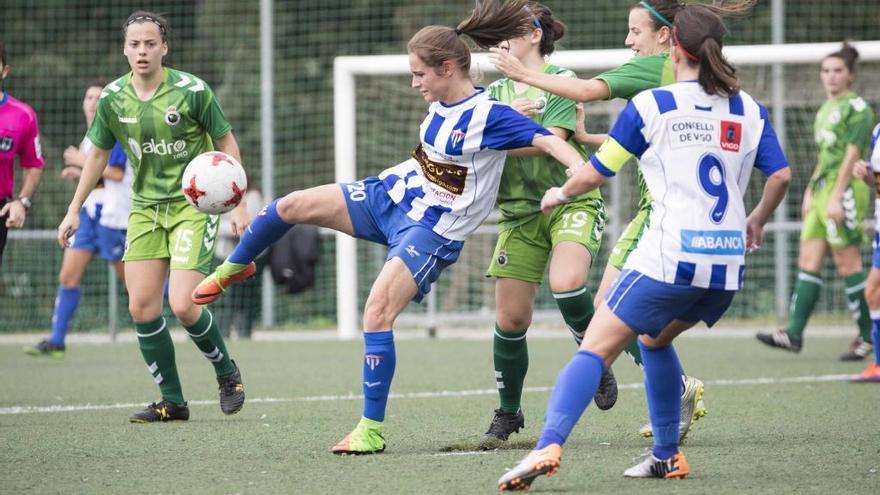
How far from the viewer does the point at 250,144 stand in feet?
58.3

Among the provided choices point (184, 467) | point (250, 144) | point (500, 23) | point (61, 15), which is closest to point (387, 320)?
point (184, 467)

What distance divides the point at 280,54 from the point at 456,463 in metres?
13.6

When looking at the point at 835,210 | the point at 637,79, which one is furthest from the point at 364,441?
the point at 835,210

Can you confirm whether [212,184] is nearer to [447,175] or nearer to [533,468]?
[447,175]

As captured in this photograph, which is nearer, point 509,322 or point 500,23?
point 500,23

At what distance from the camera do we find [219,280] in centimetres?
582

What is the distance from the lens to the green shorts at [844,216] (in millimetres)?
9938

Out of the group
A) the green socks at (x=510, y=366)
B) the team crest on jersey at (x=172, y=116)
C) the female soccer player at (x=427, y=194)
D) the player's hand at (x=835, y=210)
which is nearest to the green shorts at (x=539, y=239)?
the green socks at (x=510, y=366)

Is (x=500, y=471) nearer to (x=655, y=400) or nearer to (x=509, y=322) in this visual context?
(x=655, y=400)

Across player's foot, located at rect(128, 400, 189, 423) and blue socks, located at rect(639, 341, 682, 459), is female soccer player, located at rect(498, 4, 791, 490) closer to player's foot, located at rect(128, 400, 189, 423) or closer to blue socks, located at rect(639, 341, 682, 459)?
blue socks, located at rect(639, 341, 682, 459)

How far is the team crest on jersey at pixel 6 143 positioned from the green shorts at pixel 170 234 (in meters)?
1.34

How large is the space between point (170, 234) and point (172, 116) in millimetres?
602

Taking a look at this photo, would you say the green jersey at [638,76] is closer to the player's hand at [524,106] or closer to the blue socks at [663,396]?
the player's hand at [524,106]

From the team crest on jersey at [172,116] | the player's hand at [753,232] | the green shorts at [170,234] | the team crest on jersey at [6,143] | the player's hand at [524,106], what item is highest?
the player's hand at [524,106]
